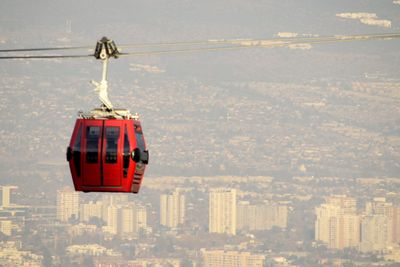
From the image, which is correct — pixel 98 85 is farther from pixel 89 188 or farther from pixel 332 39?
pixel 332 39

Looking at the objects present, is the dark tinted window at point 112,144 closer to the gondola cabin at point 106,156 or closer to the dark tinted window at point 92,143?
the gondola cabin at point 106,156

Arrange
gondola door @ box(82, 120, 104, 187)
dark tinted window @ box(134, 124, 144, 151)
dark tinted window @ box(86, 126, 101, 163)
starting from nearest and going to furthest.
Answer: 1. gondola door @ box(82, 120, 104, 187)
2. dark tinted window @ box(86, 126, 101, 163)
3. dark tinted window @ box(134, 124, 144, 151)

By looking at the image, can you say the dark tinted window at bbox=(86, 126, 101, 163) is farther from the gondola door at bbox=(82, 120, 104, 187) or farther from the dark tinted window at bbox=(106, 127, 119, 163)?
the dark tinted window at bbox=(106, 127, 119, 163)

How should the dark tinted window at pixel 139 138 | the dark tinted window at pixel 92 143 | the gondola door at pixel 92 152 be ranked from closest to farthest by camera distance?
1. the gondola door at pixel 92 152
2. the dark tinted window at pixel 92 143
3. the dark tinted window at pixel 139 138

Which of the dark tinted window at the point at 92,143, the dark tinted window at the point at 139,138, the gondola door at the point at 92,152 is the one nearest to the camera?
the gondola door at the point at 92,152

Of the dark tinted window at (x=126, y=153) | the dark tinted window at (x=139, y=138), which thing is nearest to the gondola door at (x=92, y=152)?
the dark tinted window at (x=126, y=153)

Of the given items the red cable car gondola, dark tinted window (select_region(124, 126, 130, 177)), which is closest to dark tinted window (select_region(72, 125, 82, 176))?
→ the red cable car gondola

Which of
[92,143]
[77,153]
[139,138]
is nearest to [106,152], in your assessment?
[92,143]
